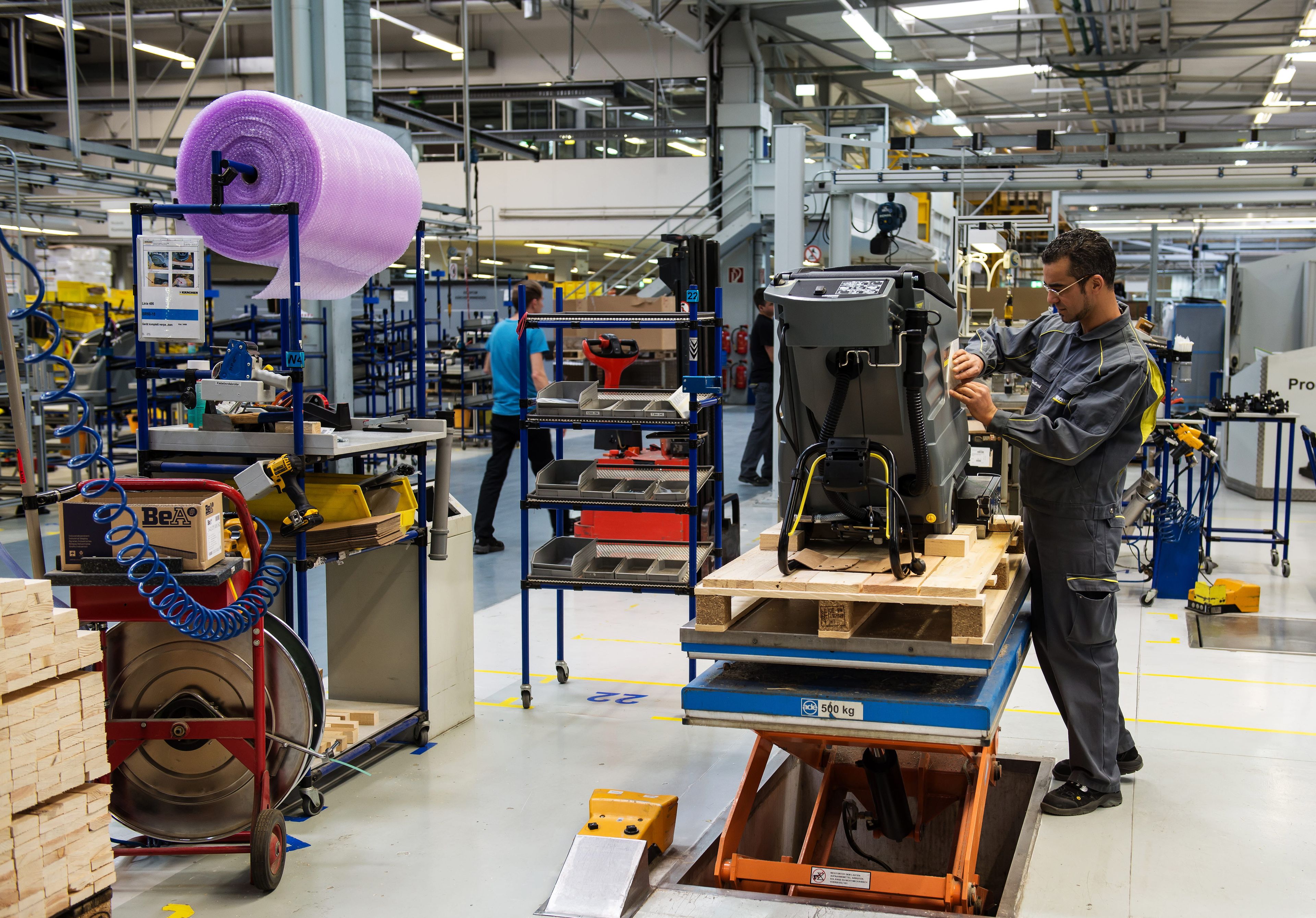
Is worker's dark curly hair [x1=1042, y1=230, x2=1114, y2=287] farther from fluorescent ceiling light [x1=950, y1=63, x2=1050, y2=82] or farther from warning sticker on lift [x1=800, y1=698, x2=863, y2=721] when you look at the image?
fluorescent ceiling light [x1=950, y1=63, x2=1050, y2=82]

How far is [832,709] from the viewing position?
282 cm

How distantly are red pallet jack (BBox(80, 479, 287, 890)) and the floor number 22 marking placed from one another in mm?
1965

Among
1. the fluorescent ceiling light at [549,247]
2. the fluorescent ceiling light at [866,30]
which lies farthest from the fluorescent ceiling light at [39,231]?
the fluorescent ceiling light at [866,30]

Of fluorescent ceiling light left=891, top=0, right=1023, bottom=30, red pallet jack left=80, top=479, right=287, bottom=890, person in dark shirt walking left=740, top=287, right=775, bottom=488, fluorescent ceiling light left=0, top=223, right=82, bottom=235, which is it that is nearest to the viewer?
red pallet jack left=80, top=479, right=287, bottom=890

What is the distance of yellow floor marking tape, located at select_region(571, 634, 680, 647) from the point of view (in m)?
6.06

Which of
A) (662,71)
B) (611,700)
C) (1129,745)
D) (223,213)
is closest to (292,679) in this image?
(223,213)

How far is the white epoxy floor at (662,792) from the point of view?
129 inches

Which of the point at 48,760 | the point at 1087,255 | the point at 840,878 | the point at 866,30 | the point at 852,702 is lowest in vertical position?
the point at 840,878

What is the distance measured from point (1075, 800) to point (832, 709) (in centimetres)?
149

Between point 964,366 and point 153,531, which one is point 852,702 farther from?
point 153,531

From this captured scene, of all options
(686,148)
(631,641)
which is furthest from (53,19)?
(631,641)

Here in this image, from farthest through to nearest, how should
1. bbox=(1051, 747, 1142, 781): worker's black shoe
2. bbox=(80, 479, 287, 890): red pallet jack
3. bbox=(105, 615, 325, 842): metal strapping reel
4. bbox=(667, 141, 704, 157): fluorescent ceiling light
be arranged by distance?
bbox=(667, 141, 704, 157): fluorescent ceiling light, bbox=(1051, 747, 1142, 781): worker's black shoe, bbox=(105, 615, 325, 842): metal strapping reel, bbox=(80, 479, 287, 890): red pallet jack

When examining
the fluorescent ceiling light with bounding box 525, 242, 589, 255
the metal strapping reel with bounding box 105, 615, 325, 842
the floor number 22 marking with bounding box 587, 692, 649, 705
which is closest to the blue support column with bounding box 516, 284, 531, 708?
the floor number 22 marking with bounding box 587, 692, 649, 705

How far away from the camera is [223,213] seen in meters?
3.84
